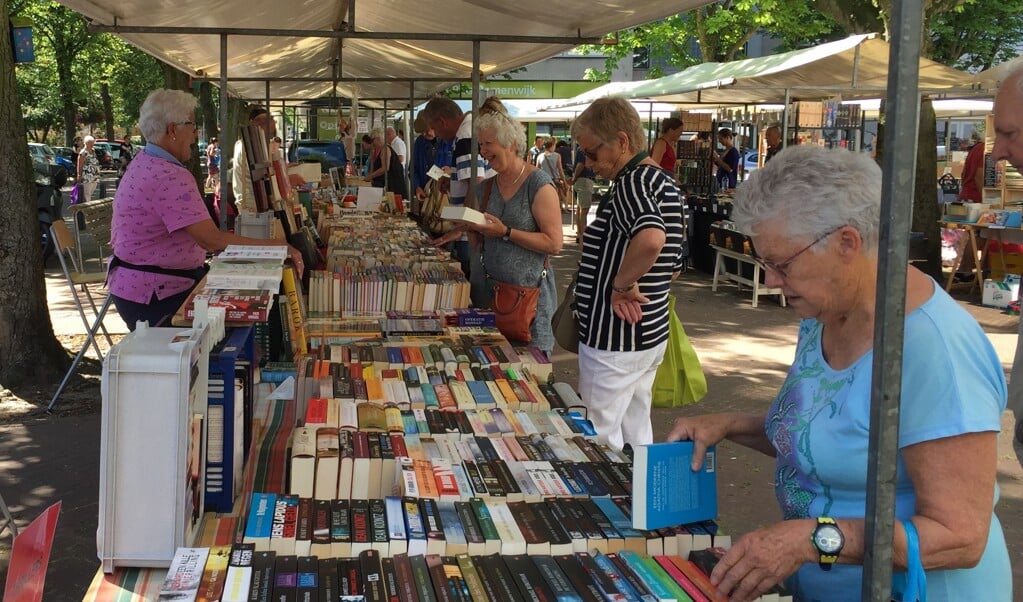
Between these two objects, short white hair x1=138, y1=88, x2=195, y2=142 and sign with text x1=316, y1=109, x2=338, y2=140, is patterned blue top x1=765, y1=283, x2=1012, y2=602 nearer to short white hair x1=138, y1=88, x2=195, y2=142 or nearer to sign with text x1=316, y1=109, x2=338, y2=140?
short white hair x1=138, y1=88, x2=195, y2=142

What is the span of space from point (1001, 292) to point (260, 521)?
10.7 m

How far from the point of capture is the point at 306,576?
1.83m

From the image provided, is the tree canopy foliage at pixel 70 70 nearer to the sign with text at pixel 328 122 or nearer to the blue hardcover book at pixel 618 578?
the sign with text at pixel 328 122

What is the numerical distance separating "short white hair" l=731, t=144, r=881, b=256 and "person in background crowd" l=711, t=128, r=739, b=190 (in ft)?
48.6

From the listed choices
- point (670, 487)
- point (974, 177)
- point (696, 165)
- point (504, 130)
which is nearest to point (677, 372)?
point (504, 130)

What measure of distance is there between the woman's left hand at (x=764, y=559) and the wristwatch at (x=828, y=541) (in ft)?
0.04

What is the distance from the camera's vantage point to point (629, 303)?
4070 millimetres

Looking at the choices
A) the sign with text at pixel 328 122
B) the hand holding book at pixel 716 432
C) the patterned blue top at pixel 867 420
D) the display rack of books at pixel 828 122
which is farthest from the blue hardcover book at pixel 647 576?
the sign with text at pixel 328 122

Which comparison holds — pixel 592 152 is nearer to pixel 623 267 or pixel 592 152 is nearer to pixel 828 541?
pixel 623 267

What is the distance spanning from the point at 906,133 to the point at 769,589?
0.94 m

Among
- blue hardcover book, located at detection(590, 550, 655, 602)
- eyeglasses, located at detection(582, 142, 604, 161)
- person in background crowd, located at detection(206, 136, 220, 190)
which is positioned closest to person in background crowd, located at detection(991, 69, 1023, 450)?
blue hardcover book, located at detection(590, 550, 655, 602)

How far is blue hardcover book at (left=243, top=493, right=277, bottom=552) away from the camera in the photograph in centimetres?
→ 194

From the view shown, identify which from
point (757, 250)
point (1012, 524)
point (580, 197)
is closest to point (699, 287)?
point (580, 197)

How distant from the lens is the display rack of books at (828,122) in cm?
1249
